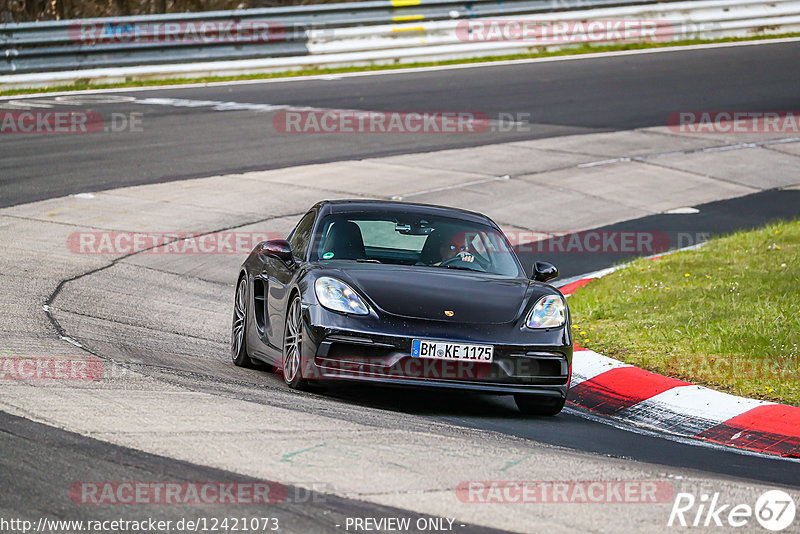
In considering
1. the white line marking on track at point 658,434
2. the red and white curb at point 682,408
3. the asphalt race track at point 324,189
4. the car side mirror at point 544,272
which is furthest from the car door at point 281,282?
the red and white curb at point 682,408

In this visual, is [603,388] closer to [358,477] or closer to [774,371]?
[774,371]

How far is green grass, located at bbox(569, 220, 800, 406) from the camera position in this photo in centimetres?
847

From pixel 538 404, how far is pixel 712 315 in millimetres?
2823

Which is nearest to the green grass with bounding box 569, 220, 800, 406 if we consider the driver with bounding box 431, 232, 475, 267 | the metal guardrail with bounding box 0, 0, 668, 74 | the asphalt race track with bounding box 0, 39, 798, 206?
the driver with bounding box 431, 232, 475, 267

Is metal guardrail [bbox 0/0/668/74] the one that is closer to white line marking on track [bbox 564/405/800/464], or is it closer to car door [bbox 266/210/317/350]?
car door [bbox 266/210/317/350]

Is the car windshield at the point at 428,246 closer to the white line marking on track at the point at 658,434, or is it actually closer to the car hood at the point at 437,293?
the car hood at the point at 437,293

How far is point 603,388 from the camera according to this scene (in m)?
8.56

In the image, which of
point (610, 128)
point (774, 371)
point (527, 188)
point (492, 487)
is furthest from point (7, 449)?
point (610, 128)

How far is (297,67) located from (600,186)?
11.1m

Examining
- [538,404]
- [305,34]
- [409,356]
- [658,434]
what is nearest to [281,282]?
[409,356]

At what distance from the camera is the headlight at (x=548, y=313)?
7.55 meters

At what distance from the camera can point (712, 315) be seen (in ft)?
32.3

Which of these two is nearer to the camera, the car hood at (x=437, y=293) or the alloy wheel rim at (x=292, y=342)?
the car hood at (x=437, y=293)

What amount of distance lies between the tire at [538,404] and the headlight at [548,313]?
1.51ft
